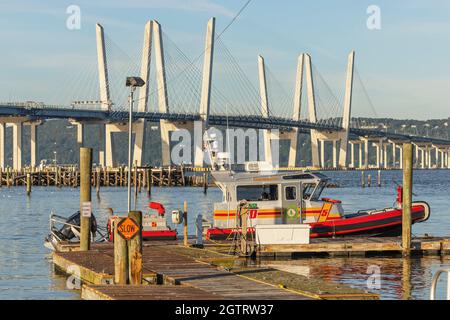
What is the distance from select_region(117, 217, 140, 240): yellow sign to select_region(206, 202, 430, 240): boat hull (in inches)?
430

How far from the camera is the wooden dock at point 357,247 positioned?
2869 centimetres

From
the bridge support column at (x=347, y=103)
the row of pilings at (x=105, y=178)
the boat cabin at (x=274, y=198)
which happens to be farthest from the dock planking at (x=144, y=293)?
the bridge support column at (x=347, y=103)

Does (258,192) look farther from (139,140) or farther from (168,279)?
(139,140)

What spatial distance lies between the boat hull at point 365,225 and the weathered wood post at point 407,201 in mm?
2376

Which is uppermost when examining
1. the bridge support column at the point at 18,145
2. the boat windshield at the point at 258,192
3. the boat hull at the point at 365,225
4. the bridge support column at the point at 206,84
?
the bridge support column at the point at 206,84

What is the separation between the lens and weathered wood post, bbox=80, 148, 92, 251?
27892 millimetres

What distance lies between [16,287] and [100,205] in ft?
143

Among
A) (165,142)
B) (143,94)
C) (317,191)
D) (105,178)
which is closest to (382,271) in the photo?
(317,191)

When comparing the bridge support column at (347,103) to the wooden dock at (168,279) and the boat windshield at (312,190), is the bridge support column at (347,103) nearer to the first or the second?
the boat windshield at (312,190)

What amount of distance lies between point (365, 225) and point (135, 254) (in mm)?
13289

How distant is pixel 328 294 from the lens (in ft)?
61.8
